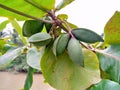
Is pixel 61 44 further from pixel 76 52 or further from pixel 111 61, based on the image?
pixel 111 61

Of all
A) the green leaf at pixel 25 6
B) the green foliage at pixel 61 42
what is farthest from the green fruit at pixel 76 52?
the green leaf at pixel 25 6

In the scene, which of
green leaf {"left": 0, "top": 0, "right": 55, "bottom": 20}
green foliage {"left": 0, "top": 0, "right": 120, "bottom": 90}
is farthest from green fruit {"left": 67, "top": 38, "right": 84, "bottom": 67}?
green leaf {"left": 0, "top": 0, "right": 55, "bottom": 20}

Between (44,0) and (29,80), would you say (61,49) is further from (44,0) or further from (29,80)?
(29,80)

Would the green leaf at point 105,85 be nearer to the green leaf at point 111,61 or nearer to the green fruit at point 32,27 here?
the green leaf at point 111,61

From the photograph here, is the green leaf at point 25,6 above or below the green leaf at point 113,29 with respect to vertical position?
above

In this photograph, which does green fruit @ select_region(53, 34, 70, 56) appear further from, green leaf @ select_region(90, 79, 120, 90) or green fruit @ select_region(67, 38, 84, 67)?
green leaf @ select_region(90, 79, 120, 90)

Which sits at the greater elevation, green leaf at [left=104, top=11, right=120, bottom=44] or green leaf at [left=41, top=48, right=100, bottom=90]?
green leaf at [left=104, top=11, right=120, bottom=44]
